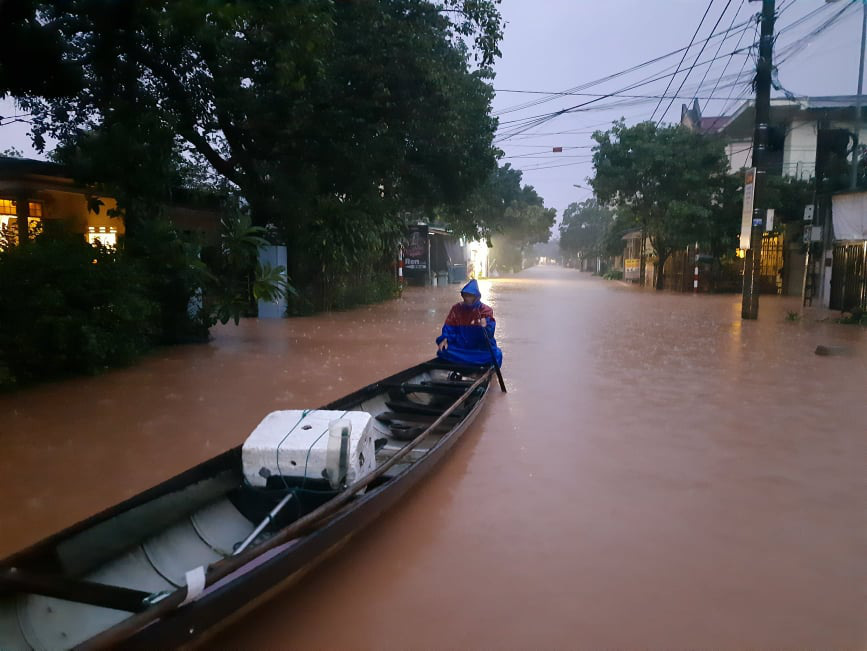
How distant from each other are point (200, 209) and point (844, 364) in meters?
12.5

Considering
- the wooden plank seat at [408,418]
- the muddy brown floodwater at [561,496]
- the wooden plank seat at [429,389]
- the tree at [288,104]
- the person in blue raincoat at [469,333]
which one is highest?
the tree at [288,104]

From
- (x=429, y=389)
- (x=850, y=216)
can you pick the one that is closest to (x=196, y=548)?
(x=429, y=389)

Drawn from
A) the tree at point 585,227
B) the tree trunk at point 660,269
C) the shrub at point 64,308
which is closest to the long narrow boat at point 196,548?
the shrub at point 64,308

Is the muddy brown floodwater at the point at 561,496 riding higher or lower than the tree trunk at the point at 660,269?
lower

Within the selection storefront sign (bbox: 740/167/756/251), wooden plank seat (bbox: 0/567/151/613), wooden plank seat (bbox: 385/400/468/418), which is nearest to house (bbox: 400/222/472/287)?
storefront sign (bbox: 740/167/756/251)

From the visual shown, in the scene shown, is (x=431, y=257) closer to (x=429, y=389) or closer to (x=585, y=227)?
(x=429, y=389)

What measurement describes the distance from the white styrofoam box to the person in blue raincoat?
→ 3859mm

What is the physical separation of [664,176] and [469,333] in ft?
69.3

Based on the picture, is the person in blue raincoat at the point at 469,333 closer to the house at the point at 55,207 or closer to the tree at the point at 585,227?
the house at the point at 55,207

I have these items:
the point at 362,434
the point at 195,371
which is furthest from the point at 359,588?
the point at 195,371

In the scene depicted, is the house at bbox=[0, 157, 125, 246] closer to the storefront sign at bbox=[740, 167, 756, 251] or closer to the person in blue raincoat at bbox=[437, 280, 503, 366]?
the person in blue raincoat at bbox=[437, 280, 503, 366]

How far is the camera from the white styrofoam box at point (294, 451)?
3594mm

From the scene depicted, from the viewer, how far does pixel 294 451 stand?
3.59m

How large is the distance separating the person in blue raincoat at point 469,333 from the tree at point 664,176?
61.8 feet
